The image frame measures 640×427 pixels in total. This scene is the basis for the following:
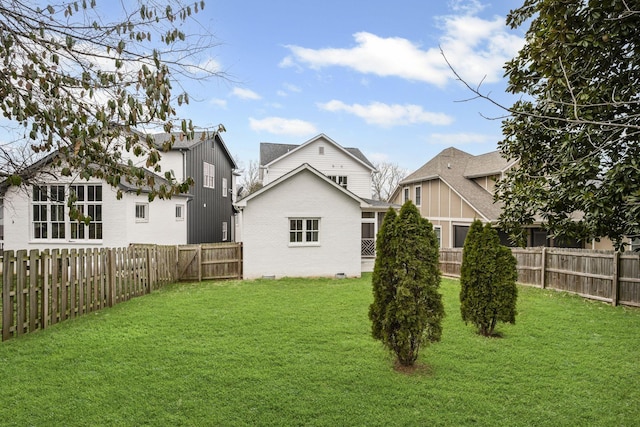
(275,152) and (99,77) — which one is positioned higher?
(275,152)

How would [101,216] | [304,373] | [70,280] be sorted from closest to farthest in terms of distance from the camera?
1. [304,373]
2. [70,280]
3. [101,216]

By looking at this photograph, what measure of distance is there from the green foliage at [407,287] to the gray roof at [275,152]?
19.5m

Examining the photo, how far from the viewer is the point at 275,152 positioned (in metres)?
26.5

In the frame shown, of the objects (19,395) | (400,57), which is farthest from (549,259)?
(19,395)

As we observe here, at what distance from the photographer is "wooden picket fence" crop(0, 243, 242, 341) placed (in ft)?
23.0

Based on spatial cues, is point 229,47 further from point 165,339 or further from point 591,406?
point 591,406

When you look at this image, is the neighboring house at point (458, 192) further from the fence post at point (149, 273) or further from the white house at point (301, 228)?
the fence post at point (149, 273)

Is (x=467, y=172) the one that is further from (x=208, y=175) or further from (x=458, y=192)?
(x=208, y=175)

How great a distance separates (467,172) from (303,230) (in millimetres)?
14797

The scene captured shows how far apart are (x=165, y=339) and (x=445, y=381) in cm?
491

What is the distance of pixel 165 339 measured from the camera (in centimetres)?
714

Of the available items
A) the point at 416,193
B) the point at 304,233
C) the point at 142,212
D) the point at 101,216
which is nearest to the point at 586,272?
the point at 304,233

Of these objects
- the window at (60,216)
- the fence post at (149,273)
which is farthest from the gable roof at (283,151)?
the fence post at (149,273)

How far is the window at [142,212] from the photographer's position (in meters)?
15.8
